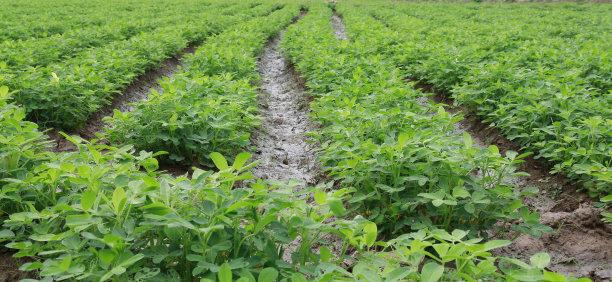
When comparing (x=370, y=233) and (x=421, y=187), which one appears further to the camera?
(x=421, y=187)

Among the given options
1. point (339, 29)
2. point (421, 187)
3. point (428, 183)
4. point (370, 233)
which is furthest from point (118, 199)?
point (339, 29)

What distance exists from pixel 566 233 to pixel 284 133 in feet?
12.8

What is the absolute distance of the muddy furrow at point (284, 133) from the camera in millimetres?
5180

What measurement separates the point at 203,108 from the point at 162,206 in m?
2.92

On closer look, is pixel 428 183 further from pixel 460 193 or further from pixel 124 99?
pixel 124 99

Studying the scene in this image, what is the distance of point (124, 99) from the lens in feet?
25.6

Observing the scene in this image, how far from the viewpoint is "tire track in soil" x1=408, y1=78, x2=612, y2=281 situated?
3.17 metres

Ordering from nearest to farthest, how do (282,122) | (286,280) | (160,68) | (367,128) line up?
(286,280), (367,128), (282,122), (160,68)

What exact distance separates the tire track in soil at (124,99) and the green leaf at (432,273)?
11.0 ft

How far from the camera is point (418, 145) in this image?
331 cm

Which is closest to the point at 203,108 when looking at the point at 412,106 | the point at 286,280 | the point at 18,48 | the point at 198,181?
the point at 412,106

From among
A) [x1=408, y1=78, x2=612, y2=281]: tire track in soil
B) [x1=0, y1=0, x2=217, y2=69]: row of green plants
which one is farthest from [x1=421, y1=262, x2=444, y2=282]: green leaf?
[x1=0, y1=0, x2=217, y2=69]: row of green plants

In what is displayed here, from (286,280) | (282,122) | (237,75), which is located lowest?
(282,122)

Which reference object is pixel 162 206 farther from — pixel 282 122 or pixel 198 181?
pixel 282 122
